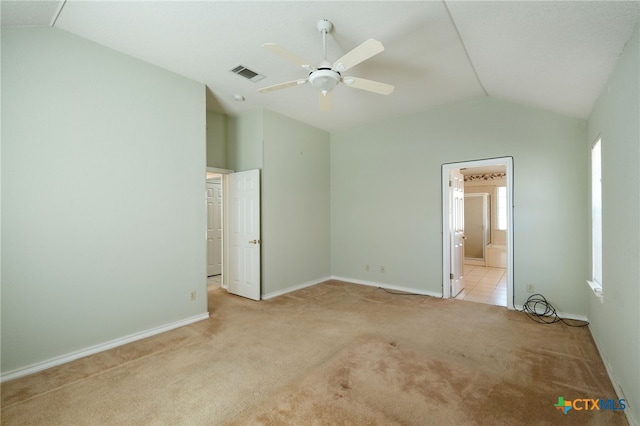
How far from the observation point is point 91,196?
9.20 feet

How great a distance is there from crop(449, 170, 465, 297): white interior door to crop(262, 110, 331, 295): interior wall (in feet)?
7.68

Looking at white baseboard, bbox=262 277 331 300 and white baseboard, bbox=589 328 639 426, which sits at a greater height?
white baseboard, bbox=589 328 639 426

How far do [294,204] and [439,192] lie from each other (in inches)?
95.9

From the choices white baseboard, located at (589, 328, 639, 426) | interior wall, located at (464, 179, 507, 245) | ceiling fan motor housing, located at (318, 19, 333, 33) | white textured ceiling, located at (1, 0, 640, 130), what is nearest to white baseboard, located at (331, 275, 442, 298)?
white baseboard, located at (589, 328, 639, 426)

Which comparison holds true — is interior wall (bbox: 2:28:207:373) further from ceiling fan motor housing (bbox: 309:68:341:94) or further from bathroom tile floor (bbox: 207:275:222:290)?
ceiling fan motor housing (bbox: 309:68:341:94)

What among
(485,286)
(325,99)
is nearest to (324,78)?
(325,99)

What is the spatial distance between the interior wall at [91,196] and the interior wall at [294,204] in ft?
4.03

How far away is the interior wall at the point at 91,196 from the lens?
2.42 m

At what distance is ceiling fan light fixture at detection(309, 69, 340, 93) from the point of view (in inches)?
95.7

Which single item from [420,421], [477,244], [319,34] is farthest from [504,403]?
[477,244]

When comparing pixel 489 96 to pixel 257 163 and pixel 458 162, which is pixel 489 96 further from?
pixel 257 163

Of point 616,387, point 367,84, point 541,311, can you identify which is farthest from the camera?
point 541,311

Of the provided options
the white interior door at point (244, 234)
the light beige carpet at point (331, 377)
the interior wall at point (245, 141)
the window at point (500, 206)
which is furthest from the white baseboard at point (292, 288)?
the window at point (500, 206)

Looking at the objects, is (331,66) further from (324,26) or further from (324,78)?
(324,26)
